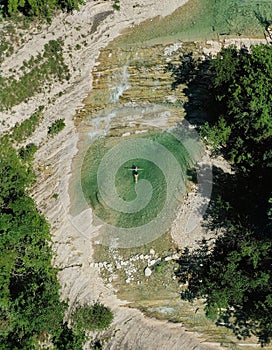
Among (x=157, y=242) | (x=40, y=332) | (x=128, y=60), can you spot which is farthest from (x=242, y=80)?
(x=40, y=332)

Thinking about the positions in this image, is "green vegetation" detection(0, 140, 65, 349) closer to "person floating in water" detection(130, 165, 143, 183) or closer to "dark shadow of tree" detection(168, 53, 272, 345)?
"person floating in water" detection(130, 165, 143, 183)

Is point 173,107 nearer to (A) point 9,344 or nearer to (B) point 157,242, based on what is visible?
(B) point 157,242

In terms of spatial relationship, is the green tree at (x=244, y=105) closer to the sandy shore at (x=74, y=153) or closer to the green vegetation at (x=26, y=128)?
the sandy shore at (x=74, y=153)

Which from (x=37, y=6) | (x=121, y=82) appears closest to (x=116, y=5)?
(x=121, y=82)

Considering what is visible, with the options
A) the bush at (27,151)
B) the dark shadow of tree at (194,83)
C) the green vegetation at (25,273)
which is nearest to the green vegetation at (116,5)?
the dark shadow of tree at (194,83)

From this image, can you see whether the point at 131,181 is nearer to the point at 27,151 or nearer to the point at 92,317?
the point at 27,151

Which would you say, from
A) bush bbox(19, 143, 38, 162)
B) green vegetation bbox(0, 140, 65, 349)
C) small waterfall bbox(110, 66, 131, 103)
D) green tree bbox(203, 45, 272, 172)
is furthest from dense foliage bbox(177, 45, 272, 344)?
bush bbox(19, 143, 38, 162)
